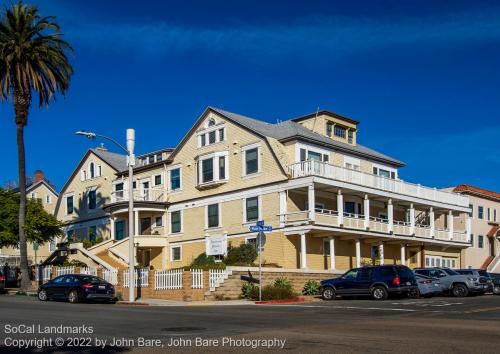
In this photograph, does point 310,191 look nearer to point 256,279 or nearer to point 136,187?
point 256,279

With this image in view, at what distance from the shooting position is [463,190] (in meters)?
56.7

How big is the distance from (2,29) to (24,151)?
7323 mm

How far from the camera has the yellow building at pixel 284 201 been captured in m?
41.0

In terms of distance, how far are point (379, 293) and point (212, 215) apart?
1801 centimetres

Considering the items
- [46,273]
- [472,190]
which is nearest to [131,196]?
[46,273]

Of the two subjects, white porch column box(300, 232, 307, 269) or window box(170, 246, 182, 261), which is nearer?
white porch column box(300, 232, 307, 269)

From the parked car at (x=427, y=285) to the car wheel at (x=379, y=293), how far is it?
3078 millimetres

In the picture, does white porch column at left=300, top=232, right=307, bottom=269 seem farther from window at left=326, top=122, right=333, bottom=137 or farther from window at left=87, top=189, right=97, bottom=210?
window at left=87, top=189, right=97, bottom=210

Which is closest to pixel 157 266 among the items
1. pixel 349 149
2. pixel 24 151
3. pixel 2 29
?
pixel 24 151

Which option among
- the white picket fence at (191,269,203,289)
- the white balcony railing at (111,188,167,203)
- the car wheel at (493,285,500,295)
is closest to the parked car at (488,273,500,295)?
the car wheel at (493,285,500,295)

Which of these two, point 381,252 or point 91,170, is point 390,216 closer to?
point 381,252

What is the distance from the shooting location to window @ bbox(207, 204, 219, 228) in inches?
1775

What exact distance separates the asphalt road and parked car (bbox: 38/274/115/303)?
8446 mm

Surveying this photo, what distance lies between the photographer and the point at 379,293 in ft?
97.5
